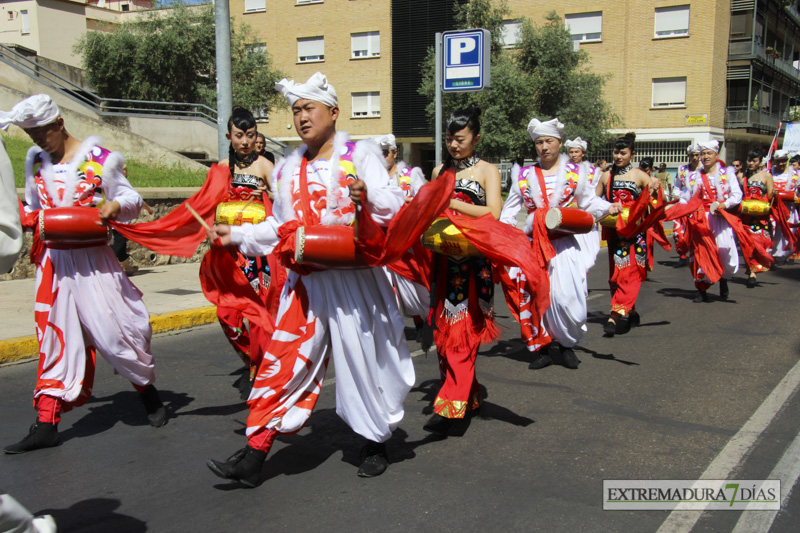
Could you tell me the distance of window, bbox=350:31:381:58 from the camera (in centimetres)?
4111

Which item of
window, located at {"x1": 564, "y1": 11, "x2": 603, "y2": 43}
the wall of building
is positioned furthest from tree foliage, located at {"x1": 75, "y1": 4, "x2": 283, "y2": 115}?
window, located at {"x1": 564, "y1": 11, "x2": 603, "y2": 43}

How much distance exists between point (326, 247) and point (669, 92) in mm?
37450

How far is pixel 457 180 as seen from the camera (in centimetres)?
491

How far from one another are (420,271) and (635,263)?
13.2 feet

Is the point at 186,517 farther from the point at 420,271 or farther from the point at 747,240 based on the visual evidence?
the point at 747,240

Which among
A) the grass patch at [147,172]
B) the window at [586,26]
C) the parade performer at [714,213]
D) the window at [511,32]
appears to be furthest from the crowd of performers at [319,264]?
the window at [586,26]

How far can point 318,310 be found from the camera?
395 centimetres

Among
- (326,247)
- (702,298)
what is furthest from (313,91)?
(702,298)

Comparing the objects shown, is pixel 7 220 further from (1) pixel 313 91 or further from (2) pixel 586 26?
(2) pixel 586 26

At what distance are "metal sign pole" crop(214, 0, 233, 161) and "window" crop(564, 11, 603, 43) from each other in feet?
103

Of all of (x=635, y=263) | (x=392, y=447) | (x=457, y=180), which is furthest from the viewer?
(x=635, y=263)

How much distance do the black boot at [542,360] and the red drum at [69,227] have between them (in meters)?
3.68

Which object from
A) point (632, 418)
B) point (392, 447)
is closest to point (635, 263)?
point (632, 418)

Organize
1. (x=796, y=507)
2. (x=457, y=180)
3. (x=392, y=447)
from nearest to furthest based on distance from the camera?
(x=796, y=507), (x=392, y=447), (x=457, y=180)
